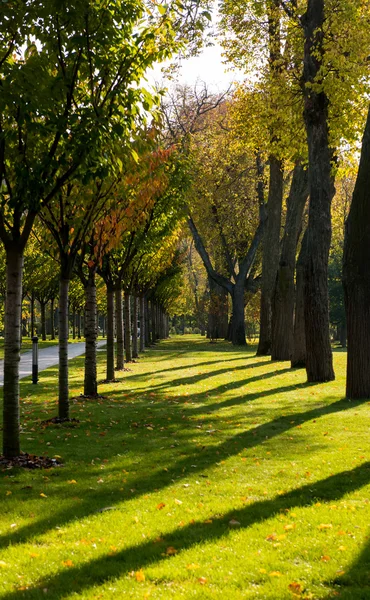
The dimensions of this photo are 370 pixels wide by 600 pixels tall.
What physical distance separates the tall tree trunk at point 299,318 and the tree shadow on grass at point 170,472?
744 centimetres

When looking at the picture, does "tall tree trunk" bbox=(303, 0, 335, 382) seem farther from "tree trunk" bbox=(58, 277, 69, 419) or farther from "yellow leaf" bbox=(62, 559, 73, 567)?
"yellow leaf" bbox=(62, 559, 73, 567)

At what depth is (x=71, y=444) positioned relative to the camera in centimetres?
934

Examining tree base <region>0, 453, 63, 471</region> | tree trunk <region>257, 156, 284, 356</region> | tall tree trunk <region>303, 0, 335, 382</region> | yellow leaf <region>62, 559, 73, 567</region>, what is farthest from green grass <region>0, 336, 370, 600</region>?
tree trunk <region>257, 156, 284, 356</region>

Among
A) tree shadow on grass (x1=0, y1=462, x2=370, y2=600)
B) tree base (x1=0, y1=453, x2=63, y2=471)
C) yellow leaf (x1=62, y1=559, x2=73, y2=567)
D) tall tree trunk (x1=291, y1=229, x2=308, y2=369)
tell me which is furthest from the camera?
tall tree trunk (x1=291, y1=229, x2=308, y2=369)

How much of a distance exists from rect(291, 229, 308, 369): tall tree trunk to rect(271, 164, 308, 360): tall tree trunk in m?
2.42

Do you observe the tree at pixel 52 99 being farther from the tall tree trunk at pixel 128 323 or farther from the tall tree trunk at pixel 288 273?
the tall tree trunk at pixel 128 323

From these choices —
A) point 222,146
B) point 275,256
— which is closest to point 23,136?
point 275,256

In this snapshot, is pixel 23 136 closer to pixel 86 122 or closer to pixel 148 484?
pixel 86 122

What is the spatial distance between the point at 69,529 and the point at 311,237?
12017mm

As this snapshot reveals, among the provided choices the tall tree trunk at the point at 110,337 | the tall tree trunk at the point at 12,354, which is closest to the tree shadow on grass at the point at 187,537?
the tall tree trunk at the point at 12,354

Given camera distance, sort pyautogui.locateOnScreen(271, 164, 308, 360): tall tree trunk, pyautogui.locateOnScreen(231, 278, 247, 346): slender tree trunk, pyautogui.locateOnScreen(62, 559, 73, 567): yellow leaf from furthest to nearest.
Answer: pyautogui.locateOnScreen(231, 278, 247, 346): slender tree trunk < pyautogui.locateOnScreen(271, 164, 308, 360): tall tree trunk < pyautogui.locateOnScreen(62, 559, 73, 567): yellow leaf

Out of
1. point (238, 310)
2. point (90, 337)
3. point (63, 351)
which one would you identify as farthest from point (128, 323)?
point (238, 310)

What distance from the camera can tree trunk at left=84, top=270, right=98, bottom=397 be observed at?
13.8 metres

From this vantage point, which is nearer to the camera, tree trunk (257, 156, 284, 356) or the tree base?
the tree base
